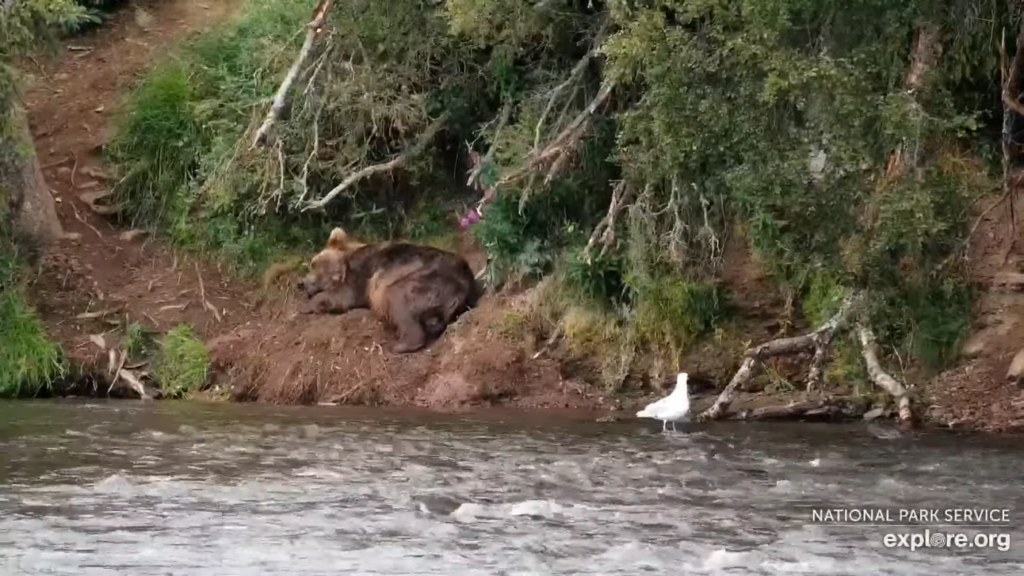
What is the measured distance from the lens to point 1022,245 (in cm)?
1160

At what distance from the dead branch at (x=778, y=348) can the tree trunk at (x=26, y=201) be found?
794 centimetres

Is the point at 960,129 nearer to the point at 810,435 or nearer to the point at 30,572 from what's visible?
the point at 810,435

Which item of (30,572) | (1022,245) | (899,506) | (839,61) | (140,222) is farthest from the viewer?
(140,222)

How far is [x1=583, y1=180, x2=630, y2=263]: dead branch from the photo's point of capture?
498 inches

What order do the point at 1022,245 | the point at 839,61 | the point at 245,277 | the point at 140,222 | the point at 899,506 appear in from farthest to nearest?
the point at 140,222, the point at 245,277, the point at 1022,245, the point at 839,61, the point at 899,506

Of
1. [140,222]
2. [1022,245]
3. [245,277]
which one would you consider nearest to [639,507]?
[1022,245]

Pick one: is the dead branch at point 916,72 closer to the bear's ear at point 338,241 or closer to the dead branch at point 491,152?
the dead branch at point 491,152

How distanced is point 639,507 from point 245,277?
29.9ft

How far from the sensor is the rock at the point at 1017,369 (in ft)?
34.4

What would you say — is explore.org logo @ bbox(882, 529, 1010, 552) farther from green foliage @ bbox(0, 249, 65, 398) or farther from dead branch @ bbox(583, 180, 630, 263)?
green foliage @ bbox(0, 249, 65, 398)

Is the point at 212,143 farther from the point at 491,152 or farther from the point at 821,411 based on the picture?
the point at 821,411

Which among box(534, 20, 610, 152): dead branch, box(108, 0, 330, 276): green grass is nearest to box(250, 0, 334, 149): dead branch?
box(108, 0, 330, 276): green grass

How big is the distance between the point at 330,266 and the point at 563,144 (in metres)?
2.97

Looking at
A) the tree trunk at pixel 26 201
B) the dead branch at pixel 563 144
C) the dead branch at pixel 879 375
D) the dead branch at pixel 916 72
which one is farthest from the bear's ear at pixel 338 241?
the dead branch at pixel 916 72
